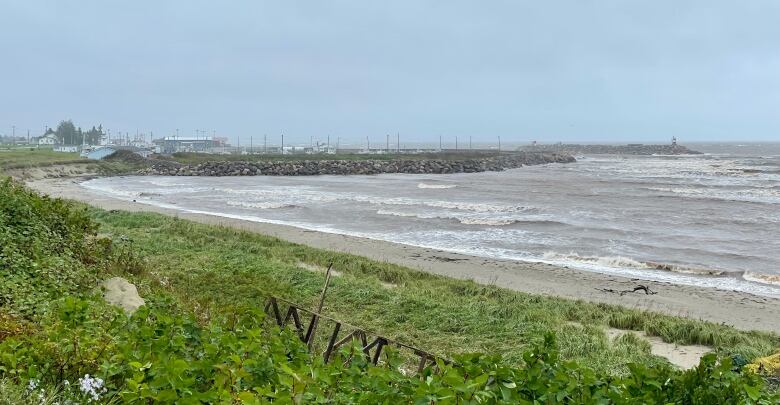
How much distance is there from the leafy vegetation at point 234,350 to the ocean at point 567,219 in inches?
345

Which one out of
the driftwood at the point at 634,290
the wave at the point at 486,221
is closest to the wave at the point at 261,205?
the wave at the point at 486,221

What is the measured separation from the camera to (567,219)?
31.0 meters

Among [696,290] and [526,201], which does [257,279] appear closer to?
[696,290]

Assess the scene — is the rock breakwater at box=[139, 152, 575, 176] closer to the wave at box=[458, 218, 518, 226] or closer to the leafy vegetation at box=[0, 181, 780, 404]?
the wave at box=[458, 218, 518, 226]

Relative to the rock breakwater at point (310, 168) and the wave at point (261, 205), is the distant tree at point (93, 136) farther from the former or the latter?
the wave at point (261, 205)

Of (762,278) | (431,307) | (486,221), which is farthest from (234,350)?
(486,221)

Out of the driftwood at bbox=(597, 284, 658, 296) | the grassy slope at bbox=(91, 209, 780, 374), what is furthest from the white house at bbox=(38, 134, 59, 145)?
the driftwood at bbox=(597, 284, 658, 296)

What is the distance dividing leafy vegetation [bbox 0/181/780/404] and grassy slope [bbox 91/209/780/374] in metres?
0.06

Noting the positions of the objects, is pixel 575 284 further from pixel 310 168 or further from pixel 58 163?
pixel 310 168

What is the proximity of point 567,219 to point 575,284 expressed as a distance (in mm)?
14769

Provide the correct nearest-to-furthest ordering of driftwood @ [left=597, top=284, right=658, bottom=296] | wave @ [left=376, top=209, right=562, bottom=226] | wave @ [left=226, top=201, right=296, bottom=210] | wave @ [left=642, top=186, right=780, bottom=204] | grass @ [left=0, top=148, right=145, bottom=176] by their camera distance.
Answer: driftwood @ [left=597, top=284, right=658, bottom=296] → wave @ [left=376, top=209, right=562, bottom=226] → wave @ [left=226, top=201, right=296, bottom=210] → wave @ [left=642, top=186, right=780, bottom=204] → grass @ [left=0, top=148, right=145, bottom=176]

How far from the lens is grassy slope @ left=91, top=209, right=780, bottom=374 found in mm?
9836

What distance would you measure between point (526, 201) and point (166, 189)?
2876cm

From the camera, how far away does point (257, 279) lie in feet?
41.1
